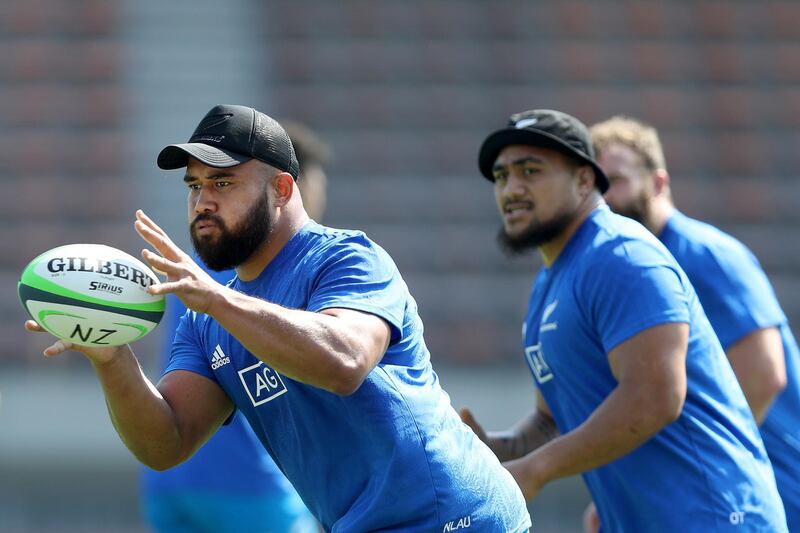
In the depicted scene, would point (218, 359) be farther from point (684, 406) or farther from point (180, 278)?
point (684, 406)

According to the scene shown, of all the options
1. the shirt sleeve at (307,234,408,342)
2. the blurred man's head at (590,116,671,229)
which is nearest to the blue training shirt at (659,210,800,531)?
the blurred man's head at (590,116,671,229)

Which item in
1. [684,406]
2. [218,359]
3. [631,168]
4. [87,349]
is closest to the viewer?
[87,349]

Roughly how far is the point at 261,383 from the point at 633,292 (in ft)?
4.53

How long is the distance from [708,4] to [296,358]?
1103 centimetres

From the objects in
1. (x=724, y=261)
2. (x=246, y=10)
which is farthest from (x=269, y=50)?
(x=724, y=261)

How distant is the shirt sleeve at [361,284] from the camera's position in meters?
3.62

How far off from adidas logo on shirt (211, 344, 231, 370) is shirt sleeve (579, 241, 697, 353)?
4.47 feet

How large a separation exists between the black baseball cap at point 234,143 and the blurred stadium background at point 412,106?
7221 mm

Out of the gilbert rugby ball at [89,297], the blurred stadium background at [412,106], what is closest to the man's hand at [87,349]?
the gilbert rugby ball at [89,297]

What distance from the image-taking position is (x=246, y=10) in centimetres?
1318

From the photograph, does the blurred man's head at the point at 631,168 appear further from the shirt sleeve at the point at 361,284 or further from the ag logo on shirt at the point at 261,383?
the ag logo on shirt at the point at 261,383

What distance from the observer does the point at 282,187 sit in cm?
401

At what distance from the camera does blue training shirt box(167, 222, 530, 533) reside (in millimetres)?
3740

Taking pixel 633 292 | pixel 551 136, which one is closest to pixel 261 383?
pixel 633 292
